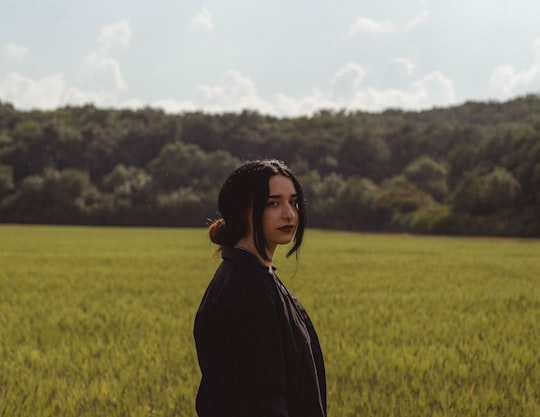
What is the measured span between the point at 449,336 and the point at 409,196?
49481mm

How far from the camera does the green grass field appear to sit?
4.04 m

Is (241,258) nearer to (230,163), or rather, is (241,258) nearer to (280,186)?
(280,186)

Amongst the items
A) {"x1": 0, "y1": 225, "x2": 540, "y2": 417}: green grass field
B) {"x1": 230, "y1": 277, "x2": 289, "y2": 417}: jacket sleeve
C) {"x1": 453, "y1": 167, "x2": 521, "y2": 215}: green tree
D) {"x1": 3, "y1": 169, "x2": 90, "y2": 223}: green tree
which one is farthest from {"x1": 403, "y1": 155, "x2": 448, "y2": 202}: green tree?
{"x1": 230, "y1": 277, "x2": 289, "y2": 417}: jacket sleeve

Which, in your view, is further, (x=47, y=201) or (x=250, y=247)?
(x=47, y=201)

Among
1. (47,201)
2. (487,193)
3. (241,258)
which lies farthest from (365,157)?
(241,258)

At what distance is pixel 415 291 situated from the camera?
11.0 m

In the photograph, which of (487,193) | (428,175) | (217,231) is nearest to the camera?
(217,231)

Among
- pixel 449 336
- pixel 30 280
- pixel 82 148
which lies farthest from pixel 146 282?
pixel 82 148

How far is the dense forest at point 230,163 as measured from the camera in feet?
175

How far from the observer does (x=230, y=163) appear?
7294cm

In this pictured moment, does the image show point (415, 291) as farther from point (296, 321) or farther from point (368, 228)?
point (368, 228)

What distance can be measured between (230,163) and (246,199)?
7133 cm

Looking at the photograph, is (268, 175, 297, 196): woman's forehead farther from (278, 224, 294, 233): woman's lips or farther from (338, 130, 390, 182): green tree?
(338, 130, 390, 182): green tree

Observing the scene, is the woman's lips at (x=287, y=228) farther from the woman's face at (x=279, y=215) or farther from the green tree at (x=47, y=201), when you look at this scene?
the green tree at (x=47, y=201)
